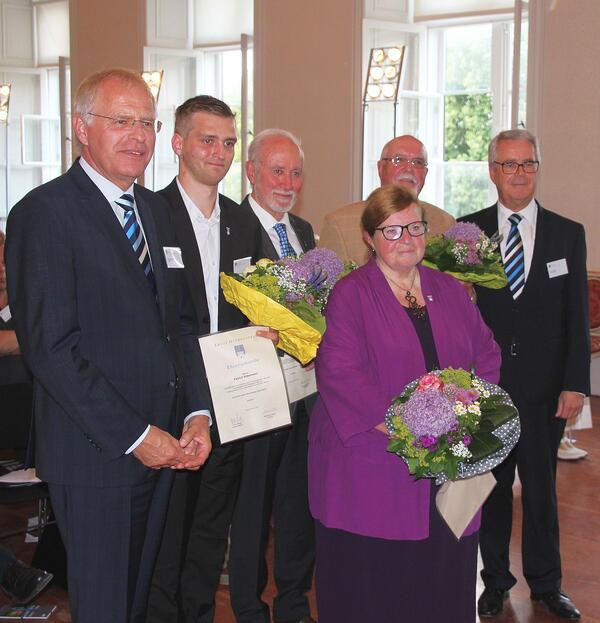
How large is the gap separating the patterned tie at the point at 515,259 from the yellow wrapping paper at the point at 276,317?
1.07 meters

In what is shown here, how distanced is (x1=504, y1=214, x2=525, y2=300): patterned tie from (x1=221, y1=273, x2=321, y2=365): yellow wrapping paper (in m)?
1.07

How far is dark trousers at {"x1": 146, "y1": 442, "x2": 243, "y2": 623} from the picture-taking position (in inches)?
123

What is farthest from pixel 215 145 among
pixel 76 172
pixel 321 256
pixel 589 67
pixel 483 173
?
pixel 483 173

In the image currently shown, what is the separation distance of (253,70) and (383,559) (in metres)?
7.86

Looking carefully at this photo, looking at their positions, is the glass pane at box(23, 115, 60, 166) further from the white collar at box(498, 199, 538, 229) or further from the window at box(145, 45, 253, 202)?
the white collar at box(498, 199, 538, 229)

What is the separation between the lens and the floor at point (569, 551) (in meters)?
3.70

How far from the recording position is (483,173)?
8977 millimetres

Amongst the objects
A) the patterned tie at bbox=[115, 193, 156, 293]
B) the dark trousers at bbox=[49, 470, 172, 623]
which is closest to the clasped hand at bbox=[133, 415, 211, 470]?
the dark trousers at bbox=[49, 470, 172, 623]

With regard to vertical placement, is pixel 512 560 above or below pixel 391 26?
below

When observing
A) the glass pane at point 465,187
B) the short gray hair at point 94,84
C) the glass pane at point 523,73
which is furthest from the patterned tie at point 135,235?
the glass pane at point 465,187

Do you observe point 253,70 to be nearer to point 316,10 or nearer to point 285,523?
point 316,10

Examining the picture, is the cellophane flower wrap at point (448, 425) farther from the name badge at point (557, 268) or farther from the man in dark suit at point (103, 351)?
the name badge at point (557, 268)

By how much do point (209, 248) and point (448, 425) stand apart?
3.81ft

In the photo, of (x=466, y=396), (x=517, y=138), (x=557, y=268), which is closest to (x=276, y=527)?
(x=466, y=396)
